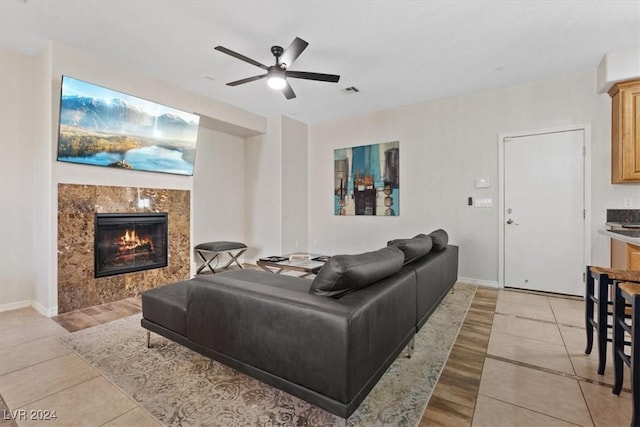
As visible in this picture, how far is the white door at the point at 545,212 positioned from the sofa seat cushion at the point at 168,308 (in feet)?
13.2

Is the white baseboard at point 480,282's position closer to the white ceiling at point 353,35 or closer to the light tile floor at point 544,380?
the light tile floor at point 544,380

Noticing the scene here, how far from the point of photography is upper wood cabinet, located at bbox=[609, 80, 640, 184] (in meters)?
3.12

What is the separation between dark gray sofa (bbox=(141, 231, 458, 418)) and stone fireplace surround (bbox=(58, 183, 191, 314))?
177 centimetres

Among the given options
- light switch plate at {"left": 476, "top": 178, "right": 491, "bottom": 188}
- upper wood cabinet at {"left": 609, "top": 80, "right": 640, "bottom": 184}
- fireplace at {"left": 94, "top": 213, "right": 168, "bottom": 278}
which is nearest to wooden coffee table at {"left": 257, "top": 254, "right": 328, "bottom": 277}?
fireplace at {"left": 94, "top": 213, "right": 168, "bottom": 278}

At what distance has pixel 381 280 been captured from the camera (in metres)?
1.87

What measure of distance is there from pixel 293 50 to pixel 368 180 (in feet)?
9.64

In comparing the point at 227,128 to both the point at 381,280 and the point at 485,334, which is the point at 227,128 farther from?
the point at 485,334

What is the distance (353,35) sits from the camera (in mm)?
2902

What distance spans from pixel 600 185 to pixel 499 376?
2.96m

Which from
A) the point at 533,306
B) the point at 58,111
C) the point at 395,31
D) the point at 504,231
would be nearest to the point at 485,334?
the point at 533,306

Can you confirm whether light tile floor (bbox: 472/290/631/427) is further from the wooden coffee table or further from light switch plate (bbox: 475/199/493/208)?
the wooden coffee table

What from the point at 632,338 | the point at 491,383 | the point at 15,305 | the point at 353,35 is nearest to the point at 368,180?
the point at 353,35

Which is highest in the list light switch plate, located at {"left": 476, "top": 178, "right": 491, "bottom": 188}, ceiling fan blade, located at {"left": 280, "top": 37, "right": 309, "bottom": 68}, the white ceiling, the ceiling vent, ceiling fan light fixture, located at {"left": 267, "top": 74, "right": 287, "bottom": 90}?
the ceiling vent

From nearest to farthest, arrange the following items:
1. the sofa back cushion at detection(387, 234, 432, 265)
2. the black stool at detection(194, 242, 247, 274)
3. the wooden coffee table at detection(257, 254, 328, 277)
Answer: the sofa back cushion at detection(387, 234, 432, 265) < the wooden coffee table at detection(257, 254, 328, 277) < the black stool at detection(194, 242, 247, 274)
